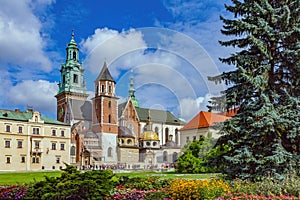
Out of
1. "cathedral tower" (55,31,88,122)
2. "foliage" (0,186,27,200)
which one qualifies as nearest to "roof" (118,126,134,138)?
"cathedral tower" (55,31,88,122)

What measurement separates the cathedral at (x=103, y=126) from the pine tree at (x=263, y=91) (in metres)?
42.3

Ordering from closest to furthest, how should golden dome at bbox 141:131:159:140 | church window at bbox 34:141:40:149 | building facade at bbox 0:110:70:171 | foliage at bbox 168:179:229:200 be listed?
foliage at bbox 168:179:229:200 → building facade at bbox 0:110:70:171 → church window at bbox 34:141:40:149 → golden dome at bbox 141:131:159:140

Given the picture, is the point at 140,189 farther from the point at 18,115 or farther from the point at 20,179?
the point at 18,115

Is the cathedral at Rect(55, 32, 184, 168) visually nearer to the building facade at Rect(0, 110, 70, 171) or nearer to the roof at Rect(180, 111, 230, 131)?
the building facade at Rect(0, 110, 70, 171)

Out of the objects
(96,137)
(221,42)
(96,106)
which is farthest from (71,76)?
(221,42)

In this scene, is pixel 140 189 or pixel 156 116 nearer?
pixel 140 189

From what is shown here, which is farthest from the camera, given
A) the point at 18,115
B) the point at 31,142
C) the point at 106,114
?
the point at 106,114

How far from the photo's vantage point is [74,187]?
10.2 m

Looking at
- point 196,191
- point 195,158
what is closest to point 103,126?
point 195,158

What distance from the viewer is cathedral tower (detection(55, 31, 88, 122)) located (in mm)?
69000

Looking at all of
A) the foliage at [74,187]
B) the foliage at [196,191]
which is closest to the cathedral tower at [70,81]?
the foliage at [74,187]

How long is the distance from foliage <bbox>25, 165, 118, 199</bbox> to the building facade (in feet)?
126

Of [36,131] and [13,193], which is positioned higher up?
[36,131]

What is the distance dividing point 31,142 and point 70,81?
23.0 meters
